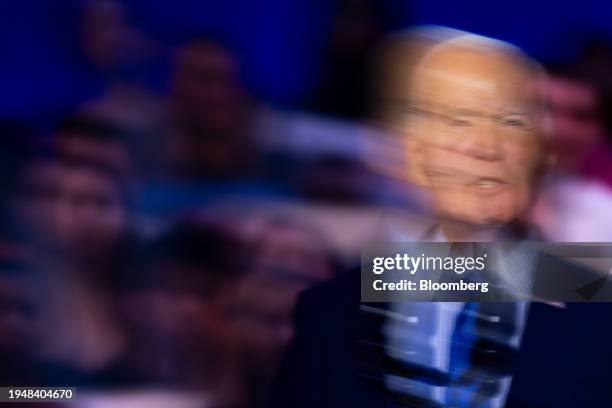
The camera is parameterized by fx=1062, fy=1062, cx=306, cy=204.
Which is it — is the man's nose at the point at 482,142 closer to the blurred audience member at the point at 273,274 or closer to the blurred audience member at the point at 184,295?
the blurred audience member at the point at 273,274

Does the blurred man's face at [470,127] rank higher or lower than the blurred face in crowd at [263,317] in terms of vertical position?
higher

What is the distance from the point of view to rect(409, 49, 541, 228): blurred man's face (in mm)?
2639

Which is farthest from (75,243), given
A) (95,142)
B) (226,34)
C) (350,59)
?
(350,59)

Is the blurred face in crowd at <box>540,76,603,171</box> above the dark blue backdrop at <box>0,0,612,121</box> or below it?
below

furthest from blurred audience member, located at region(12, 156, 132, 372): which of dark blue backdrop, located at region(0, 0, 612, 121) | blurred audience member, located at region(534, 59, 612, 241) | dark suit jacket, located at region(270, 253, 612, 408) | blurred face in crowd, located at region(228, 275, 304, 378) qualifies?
blurred audience member, located at region(534, 59, 612, 241)

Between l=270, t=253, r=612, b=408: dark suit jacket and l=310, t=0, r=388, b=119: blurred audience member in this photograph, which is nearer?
l=310, t=0, r=388, b=119: blurred audience member

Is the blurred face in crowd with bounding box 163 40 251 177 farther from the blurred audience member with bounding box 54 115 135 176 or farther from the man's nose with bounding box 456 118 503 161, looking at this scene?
the man's nose with bounding box 456 118 503 161

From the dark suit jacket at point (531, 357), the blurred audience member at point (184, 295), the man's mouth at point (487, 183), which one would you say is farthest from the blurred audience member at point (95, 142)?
the man's mouth at point (487, 183)

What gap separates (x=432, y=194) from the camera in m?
2.64

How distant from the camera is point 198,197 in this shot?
2.62 metres

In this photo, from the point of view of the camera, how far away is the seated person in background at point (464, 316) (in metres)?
2.64

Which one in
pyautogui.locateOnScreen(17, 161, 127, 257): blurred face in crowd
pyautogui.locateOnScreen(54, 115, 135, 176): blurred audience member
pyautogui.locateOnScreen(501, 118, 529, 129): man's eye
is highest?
pyautogui.locateOnScreen(501, 118, 529, 129): man's eye

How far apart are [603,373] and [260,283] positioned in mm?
902

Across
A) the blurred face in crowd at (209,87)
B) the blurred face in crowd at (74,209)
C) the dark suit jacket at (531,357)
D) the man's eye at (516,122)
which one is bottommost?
the dark suit jacket at (531,357)
